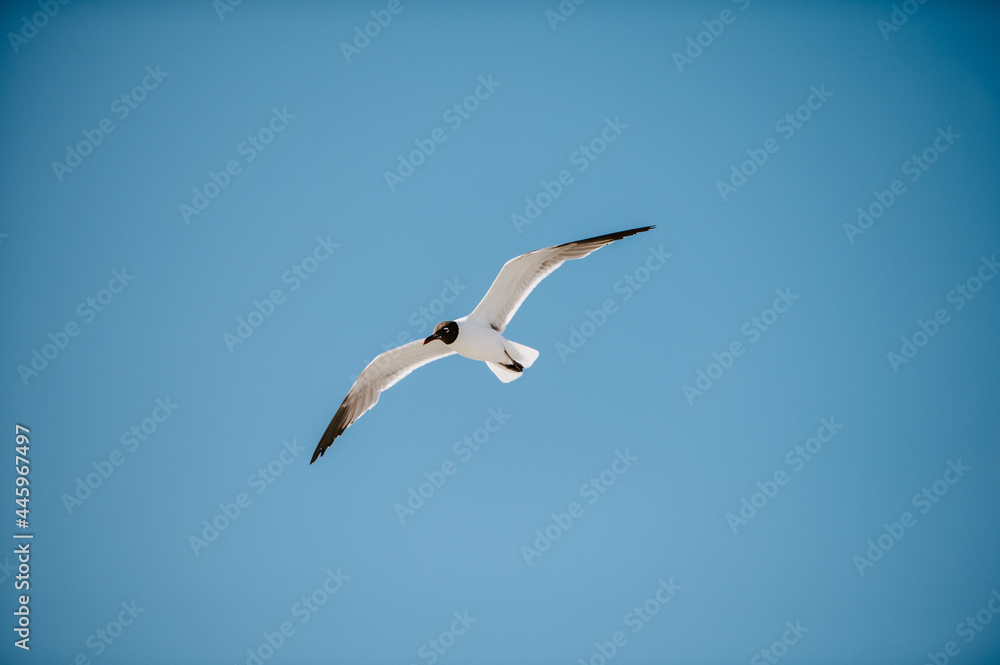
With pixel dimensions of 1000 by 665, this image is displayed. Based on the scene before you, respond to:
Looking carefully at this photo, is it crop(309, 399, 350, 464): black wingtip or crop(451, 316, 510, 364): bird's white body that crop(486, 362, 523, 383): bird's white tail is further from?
Result: crop(309, 399, 350, 464): black wingtip

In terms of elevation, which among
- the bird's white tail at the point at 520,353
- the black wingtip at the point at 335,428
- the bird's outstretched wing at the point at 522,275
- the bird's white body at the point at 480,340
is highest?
the bird's outstretched wing at the point at 522,275

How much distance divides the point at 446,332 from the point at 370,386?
1.69m

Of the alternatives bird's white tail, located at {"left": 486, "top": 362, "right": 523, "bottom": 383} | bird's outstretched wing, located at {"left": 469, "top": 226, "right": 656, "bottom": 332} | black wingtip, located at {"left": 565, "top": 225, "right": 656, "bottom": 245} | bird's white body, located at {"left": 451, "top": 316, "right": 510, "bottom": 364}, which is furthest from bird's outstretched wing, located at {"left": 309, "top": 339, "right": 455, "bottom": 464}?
black wingtip, located at {"left": 565, "top": 225, "right": 656, "bottom": 245}

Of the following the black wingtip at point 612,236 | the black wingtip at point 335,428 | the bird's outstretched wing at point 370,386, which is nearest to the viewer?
the black wingtip at point 612,236

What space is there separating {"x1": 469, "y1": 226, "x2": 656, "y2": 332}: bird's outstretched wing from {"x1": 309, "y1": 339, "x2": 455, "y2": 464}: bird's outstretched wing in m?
1.03

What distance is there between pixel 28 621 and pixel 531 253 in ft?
26.3

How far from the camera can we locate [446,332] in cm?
845

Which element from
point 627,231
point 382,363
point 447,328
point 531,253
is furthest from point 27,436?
point 627,231

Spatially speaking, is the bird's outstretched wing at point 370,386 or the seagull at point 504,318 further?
the bird's outstretched wing at point 370,386

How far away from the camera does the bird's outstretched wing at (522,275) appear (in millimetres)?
8289

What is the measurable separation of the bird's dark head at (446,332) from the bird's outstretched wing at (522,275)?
11.8 inches

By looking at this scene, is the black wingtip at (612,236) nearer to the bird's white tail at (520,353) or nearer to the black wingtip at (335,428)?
the bird's white tail at (520,353)

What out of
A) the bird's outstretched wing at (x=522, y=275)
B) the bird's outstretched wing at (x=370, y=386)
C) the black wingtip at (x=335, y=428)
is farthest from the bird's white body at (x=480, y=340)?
the black wingtip at (x=335, y=428)

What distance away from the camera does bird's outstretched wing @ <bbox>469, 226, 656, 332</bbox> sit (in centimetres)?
829
